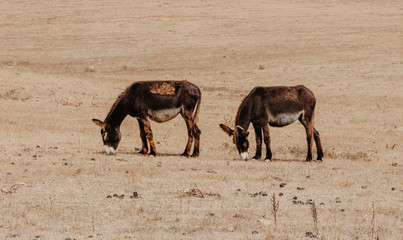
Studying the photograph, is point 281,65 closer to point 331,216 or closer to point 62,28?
point 62,28

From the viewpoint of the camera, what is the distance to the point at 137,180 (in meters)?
14.0

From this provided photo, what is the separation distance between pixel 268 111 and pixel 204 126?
8.67m

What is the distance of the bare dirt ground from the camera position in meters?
10.8

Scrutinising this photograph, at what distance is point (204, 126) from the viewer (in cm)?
2617

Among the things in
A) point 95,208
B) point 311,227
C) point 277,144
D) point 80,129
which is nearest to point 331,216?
point 311,227

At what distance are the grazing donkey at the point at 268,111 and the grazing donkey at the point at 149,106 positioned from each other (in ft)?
4.26

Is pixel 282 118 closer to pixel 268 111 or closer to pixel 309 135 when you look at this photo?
pixel 268 111

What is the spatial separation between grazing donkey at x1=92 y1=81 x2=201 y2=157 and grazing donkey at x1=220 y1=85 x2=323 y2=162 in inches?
51.2

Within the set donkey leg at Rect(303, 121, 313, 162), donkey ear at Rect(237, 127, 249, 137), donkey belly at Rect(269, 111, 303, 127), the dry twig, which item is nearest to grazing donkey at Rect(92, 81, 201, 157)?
donkey ear at Rect(237, 127, 249, 137)

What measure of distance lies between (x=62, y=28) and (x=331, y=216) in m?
55.5

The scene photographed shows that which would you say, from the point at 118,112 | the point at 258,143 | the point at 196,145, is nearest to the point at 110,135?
the point at 118,112

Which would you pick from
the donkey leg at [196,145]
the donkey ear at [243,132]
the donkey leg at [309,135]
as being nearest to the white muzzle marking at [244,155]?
the donkey ear at [243,132]

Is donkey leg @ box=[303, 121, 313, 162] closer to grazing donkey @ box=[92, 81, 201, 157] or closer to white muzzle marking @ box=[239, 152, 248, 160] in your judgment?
white muzzle marking @ box=[239, 152, 248, 160]

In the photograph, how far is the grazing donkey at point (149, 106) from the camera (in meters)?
17.9
